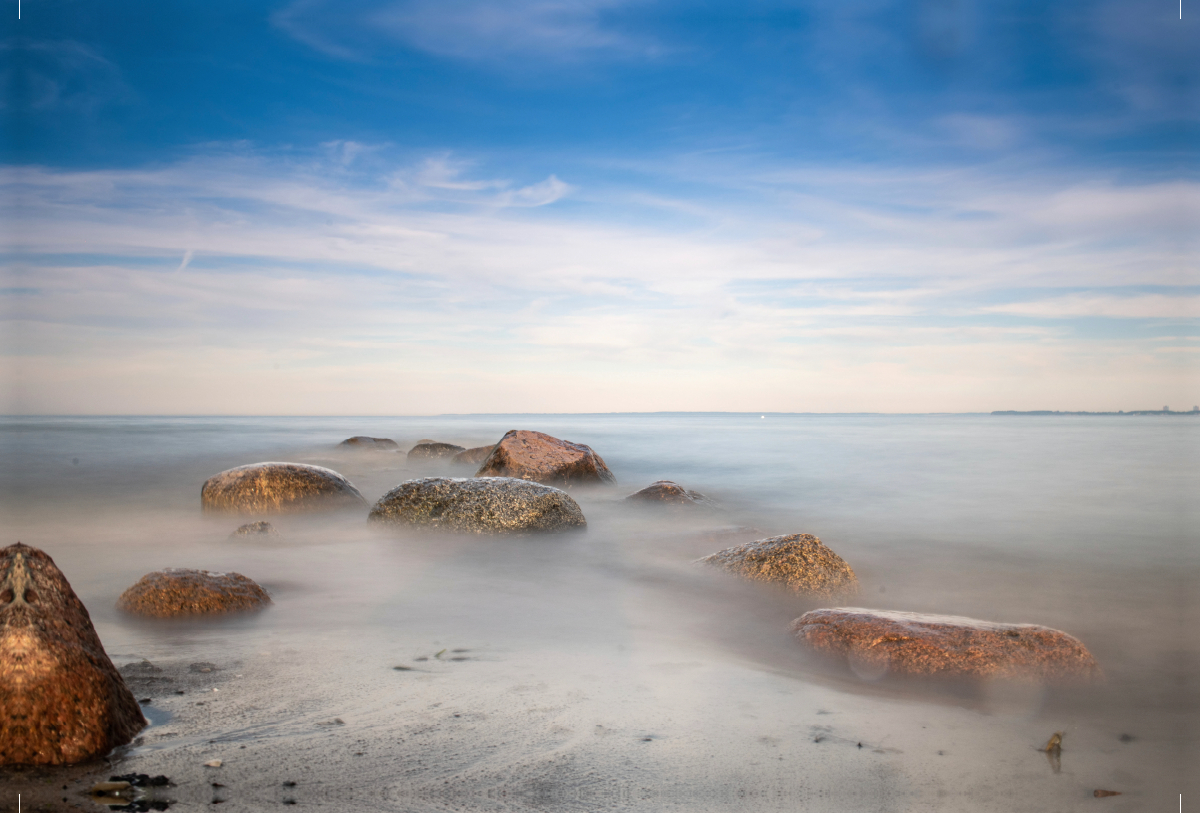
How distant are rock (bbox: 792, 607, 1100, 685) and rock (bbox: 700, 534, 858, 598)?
1.38m

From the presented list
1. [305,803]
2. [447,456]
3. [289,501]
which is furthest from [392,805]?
[447,456]

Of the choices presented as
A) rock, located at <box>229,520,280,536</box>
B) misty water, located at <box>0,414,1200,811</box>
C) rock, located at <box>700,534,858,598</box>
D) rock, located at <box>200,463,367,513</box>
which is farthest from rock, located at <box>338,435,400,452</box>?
rock, located at <box>700,534,858,598</box>

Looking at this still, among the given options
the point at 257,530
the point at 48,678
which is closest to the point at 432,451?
the point at 257,530

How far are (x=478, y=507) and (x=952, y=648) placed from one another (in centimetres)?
466

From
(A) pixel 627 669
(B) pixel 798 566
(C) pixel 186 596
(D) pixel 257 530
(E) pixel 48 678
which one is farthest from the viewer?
(D) pixel 257 530

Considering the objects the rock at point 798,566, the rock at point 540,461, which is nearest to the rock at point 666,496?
the rock at point 540,461

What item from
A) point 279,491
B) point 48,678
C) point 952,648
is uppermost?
point 48,678

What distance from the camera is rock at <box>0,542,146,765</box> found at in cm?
218

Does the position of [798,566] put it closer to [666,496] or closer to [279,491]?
[666,496]

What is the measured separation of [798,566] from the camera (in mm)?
5477

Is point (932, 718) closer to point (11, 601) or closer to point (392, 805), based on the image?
point (392, 805)

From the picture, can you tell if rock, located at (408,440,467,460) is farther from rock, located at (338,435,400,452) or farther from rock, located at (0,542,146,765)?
rock, located at (0,542,146,765)

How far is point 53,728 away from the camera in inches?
86.9

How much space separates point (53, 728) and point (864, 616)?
12.1 ft
